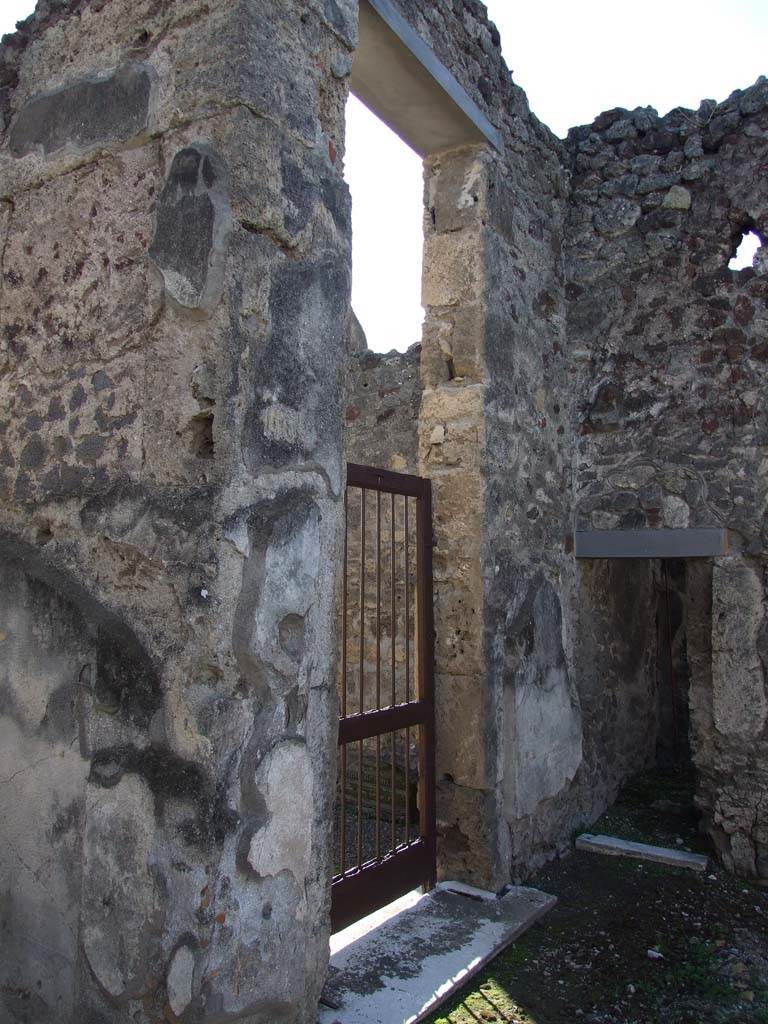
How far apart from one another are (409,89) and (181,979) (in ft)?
10.6

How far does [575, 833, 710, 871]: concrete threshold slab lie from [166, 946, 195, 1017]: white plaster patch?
2.78 m

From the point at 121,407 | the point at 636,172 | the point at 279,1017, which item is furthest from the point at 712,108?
the point at 279,1017

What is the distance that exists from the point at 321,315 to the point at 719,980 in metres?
2.64

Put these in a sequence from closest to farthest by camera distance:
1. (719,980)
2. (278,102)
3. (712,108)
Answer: (278,102), (719,980), (712,108)

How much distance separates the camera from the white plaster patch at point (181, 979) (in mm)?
1833

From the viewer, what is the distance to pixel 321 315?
2.29 metres

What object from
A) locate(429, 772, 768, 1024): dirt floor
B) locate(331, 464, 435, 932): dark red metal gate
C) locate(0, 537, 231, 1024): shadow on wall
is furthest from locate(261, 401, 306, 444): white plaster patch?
locate(429, 772, 768, 1024): dirt floor

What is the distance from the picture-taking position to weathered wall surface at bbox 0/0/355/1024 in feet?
6.28

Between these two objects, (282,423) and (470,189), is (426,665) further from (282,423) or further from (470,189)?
(470,189)

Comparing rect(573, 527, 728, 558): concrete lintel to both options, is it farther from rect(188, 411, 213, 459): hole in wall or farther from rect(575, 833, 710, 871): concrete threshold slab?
rect(188, 411, 213, 459): hole in wall

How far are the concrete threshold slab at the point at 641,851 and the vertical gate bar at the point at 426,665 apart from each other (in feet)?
3.52

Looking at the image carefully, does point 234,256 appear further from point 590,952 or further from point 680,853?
point 680,853

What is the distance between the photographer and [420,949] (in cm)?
286

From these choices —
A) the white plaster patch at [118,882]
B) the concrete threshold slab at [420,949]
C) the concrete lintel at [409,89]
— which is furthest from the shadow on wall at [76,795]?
the concrete lintel at [409,89]
